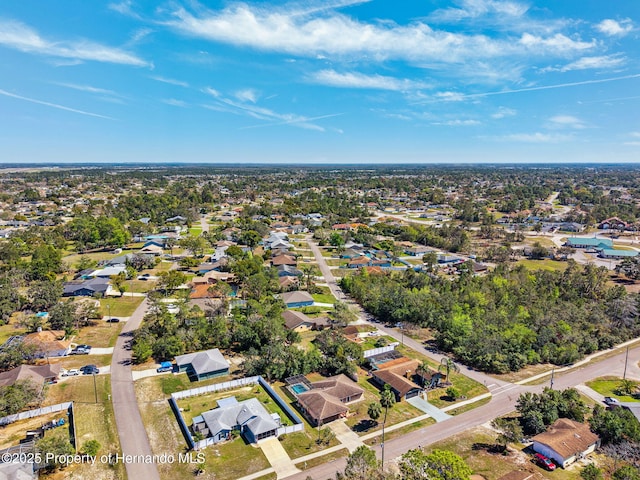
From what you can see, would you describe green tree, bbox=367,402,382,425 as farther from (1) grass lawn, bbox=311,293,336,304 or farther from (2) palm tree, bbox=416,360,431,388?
(1) grass lawn, bbox=311,293,336,304

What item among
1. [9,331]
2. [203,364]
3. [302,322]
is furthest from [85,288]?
[302,322]

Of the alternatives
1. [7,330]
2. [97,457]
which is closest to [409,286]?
[97,457]

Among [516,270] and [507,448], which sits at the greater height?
[516,270]

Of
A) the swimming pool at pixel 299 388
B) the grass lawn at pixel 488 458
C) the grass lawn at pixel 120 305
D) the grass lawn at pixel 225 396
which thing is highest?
the grass lawn at pixel 120 305

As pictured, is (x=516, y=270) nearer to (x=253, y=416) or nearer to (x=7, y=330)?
(x=253, y=416)

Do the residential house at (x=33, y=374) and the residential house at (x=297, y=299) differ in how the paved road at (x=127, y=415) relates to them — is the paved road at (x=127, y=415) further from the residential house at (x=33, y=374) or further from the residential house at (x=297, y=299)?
the residential house at (x=297, y=299)

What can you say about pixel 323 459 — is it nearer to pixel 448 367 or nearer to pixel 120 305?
pixel 448 367

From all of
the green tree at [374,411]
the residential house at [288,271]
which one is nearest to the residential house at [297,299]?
the residential house at [288,271]
